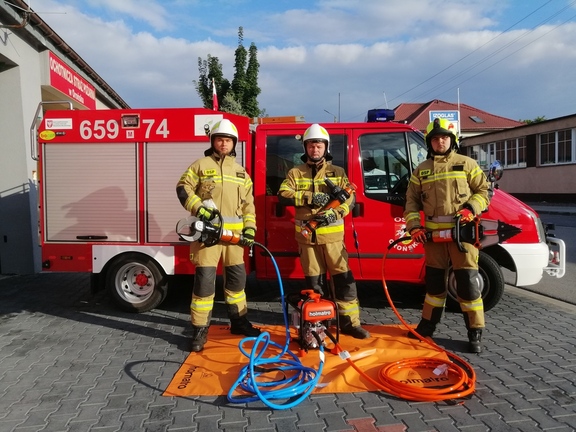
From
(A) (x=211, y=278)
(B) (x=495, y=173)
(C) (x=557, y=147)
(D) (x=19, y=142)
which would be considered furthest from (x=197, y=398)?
(C) (x=557, y=147)

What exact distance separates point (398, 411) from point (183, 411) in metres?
1.51

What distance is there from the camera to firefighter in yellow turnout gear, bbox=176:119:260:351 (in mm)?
4328

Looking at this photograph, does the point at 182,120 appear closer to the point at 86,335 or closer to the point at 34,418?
the point at 86,335

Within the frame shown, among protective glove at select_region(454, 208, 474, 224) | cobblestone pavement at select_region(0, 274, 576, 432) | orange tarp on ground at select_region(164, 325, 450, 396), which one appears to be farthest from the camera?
protective glove at select_region(454, 208, 474, 224)

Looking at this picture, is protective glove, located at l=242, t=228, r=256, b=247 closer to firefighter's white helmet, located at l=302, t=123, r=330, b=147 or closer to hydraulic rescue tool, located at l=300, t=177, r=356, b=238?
hydraulic rescue tool, located at l=300, t=177, r=356, b=238

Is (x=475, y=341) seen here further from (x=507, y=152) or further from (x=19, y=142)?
(x=507, y=152)

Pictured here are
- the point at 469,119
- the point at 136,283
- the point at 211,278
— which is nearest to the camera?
the point at 211,278

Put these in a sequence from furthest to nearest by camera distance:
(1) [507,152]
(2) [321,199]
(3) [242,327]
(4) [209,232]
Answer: (1) [507,152] < (3) [242,327] < (2) [321,199] < (4) [209,232]

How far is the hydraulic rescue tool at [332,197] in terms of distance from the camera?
13.9 feet

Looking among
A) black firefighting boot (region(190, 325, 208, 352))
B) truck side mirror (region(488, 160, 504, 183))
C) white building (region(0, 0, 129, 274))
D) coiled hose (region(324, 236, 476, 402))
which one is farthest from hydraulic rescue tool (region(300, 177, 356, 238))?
white building (region(0, 0, 129, 274))

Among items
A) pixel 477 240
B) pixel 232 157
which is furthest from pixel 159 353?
pixel 477 240

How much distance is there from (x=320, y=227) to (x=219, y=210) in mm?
984

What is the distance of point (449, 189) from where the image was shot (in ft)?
13.7

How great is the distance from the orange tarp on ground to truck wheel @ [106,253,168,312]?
3.42 feet
